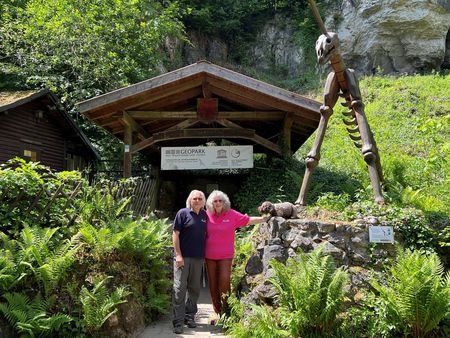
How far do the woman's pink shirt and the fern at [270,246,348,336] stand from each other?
41.7 inches

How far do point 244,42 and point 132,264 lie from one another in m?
28.4

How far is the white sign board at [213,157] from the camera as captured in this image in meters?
11.0

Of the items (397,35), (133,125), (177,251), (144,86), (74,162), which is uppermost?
(397,35)

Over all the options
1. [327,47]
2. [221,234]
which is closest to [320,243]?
[221,234]

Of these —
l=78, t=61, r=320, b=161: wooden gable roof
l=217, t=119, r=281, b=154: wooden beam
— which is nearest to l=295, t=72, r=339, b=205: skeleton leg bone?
l=78, t=61, r=320, b=161: wooden gable roof

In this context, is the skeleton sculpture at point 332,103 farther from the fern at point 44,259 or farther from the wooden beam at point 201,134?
the wooden beam at point 201,134

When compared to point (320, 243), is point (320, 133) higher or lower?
higher

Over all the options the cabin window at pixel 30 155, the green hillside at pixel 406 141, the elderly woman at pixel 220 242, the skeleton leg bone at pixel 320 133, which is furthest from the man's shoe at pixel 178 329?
the cabin window at pixel 30 155

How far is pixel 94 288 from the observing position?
483cm

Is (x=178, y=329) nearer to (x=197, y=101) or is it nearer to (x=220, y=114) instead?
(x=220, y=114)

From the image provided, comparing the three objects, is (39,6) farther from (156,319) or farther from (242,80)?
(156,319)

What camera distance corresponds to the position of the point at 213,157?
1095 cm

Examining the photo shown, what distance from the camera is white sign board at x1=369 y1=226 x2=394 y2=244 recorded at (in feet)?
17.4

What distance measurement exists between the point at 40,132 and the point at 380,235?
44.7 ft
